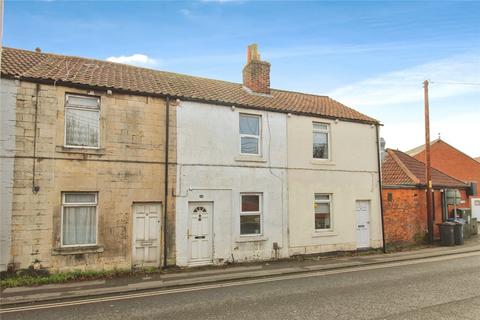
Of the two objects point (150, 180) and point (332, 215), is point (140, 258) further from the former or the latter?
point (332, 215)

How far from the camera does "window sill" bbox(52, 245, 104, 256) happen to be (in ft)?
34.7

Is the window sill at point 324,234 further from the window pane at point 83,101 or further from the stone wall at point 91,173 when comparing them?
the window pane at point 83,101

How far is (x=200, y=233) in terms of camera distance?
1273 centimetres

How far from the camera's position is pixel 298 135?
15.0 meters

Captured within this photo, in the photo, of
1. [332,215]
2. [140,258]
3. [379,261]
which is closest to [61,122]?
[140,258]

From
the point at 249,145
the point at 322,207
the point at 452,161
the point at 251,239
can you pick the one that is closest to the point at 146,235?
the point at 251,239

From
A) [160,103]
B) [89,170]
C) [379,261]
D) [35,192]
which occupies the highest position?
[160,103]

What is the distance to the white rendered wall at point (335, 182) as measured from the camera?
1459 centimetres

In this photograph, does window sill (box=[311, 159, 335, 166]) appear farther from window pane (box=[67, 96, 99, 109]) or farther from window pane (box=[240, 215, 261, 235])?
window pane (box=[67, 96, 99, 109])

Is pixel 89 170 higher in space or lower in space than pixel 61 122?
lower

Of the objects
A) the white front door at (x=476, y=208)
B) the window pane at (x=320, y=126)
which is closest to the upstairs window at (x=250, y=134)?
the window pane at (x=320, y=126)

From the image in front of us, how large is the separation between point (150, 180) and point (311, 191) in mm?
6864

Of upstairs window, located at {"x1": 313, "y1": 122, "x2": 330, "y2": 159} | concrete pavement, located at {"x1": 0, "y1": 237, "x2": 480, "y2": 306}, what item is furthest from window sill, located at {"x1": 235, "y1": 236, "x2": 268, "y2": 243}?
upstairs window, located at {"x1": 313, "y1": 122, "x2": 330, "y2": 159}

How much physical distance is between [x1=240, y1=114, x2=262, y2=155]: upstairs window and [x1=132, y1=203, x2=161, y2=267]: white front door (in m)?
4.33
